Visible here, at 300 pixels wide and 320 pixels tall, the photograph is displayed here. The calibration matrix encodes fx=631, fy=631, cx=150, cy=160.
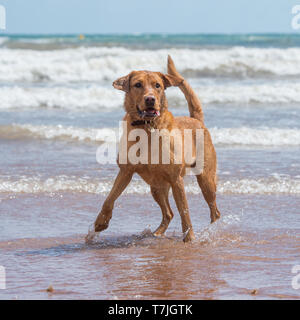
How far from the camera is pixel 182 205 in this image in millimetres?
5188

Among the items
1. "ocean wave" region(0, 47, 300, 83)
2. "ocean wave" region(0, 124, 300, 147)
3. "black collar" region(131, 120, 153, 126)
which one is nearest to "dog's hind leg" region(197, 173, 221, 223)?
"black collar" region(131, 120, 153, 126)

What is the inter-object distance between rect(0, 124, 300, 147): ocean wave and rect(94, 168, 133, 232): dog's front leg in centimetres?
476

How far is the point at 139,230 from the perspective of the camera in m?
5.66

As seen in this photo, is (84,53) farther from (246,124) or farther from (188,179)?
(188,179)

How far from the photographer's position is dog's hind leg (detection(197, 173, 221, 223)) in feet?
18.6

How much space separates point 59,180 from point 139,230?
6.09ft

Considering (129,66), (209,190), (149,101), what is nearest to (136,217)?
(209,190)

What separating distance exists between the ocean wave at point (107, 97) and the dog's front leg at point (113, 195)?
935 cm

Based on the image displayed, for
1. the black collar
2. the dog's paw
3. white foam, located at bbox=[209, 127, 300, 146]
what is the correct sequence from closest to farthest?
1. the black collar
2. the dog's paw
3. white foam, located at bbox=[209, 127, 300, 146]

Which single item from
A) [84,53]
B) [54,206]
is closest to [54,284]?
[54,206]

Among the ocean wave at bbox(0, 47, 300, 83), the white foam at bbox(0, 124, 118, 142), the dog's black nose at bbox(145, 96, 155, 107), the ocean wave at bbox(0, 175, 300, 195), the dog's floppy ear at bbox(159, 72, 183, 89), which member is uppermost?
the ocean wave at bbox(0, 47, 300, 83)

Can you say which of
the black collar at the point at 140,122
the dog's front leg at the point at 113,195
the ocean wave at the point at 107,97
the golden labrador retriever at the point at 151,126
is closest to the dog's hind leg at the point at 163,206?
the golden labrador retriever at the point at 151,126

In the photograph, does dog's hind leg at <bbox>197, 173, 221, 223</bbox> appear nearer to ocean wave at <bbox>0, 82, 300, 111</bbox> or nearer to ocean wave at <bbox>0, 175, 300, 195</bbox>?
ocean wave at <bbox>0, 175, 300, 195</bbox>

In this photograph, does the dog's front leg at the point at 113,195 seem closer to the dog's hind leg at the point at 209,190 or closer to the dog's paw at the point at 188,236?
the dog's paw at the point at 188,236
